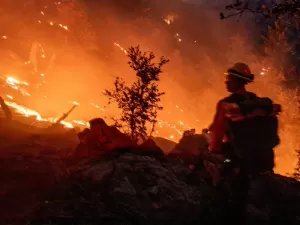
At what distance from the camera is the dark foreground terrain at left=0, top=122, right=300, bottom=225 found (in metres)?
4.86

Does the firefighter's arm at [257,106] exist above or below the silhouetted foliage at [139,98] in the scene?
below

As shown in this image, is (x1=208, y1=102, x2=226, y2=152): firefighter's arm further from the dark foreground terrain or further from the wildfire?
the wildfire

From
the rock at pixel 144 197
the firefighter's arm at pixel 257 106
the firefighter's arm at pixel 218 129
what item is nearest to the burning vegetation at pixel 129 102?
the rock at pixel 144 197

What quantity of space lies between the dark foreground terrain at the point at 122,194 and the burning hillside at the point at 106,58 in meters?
14.9

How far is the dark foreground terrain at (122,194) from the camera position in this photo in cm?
486

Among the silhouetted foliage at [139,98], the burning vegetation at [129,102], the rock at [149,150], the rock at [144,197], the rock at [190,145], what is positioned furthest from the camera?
the silhouetted foliage at [139,98]

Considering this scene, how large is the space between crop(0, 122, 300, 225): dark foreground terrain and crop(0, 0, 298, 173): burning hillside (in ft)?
48.9

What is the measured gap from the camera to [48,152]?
29.3 ft

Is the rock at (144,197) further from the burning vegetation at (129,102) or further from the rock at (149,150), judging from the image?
the rock at (149,150)

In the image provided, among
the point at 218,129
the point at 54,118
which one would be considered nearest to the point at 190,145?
the point at 218,129

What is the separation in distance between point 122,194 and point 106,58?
32365 millimetres

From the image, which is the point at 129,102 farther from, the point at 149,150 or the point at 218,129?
the point at 218,129

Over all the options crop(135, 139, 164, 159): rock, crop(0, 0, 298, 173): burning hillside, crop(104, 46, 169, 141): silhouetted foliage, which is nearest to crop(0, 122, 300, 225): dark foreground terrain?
crop(135, 139, 164, 159): rock

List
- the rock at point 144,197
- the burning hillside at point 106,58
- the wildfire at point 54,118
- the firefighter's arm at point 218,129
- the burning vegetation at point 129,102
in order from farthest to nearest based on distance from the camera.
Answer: the burning hillside at point 106,58, the wildfire at point 54,118, the burning vegetation at point 129,102, the rock at point 144,197, the firefighter's arm at point 218,129
